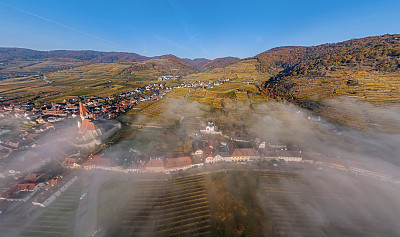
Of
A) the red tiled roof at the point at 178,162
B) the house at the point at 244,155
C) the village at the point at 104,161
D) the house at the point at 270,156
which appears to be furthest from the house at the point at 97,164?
the house at the point at 270,156

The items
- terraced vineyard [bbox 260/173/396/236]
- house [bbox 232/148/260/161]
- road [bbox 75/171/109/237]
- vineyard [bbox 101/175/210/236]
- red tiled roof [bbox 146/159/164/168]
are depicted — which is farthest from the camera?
house [bbox 232/148/260/161]

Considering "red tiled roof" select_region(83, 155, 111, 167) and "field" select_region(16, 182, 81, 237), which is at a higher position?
"red tiled roof" select_region(83, 155, 111, 167)

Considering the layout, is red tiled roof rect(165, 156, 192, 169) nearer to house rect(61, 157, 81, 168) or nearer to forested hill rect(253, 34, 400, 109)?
house rect(61, 157, 81, 168)

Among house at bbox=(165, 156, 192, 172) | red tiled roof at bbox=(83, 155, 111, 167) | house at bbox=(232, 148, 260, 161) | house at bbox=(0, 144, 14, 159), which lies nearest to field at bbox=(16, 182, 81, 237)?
red tiled roof at bbox=(83, 155, 111, 167)

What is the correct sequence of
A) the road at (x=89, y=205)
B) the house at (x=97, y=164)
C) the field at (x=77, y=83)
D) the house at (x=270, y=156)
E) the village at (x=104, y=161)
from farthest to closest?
the field at (x=77, y=83)
the house at (x=270, y=156)
the house at (x=97, y=164)
the village at (x=104, y=161)
the road at (x=89, y=205)

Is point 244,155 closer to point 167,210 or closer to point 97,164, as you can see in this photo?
point 167,210

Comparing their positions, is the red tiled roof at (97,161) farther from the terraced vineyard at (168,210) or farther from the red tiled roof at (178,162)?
the red tiled roof at (178,162)

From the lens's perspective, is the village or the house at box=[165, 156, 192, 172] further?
the house at box=[165, 156, 192, 172]
